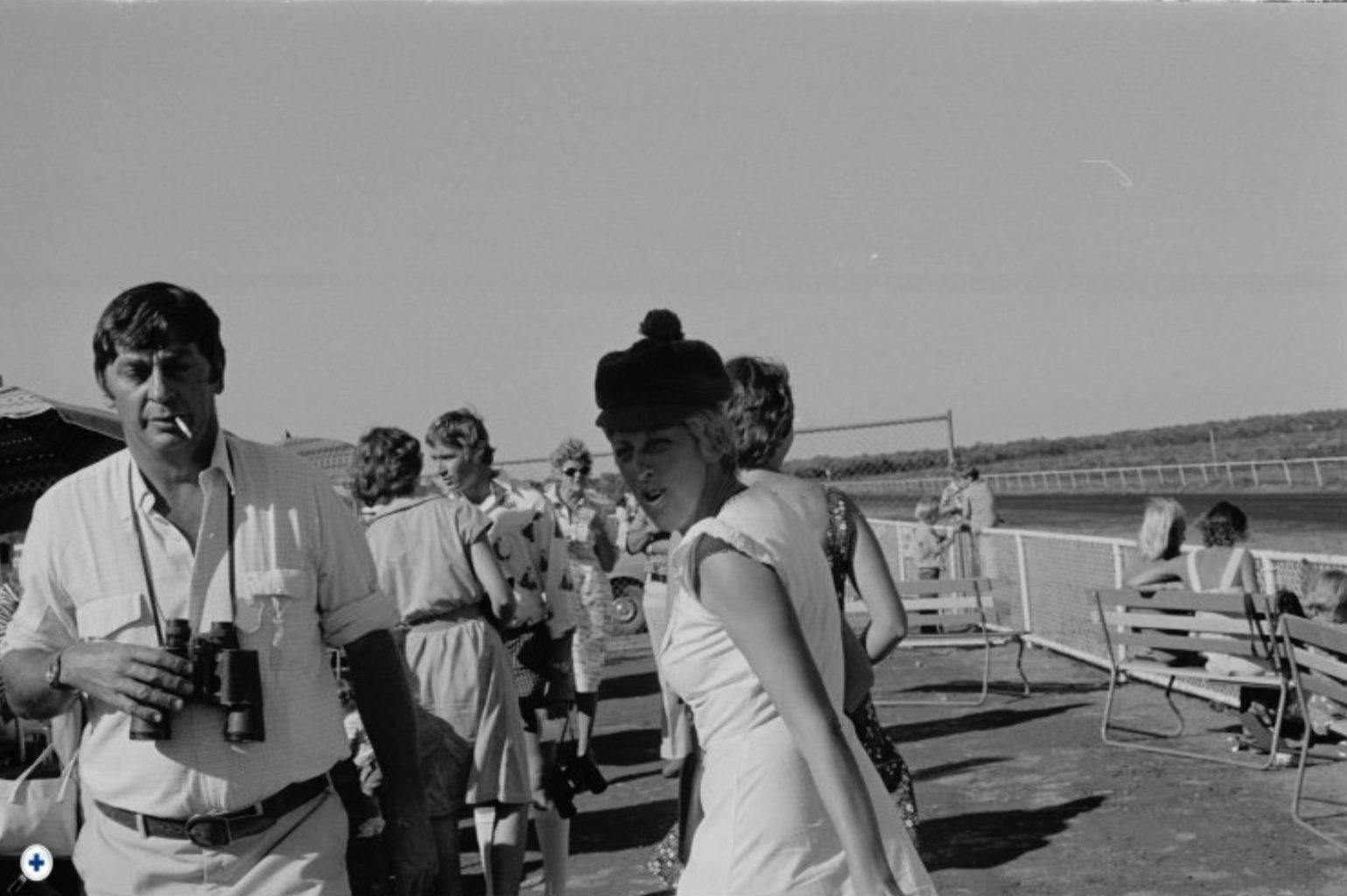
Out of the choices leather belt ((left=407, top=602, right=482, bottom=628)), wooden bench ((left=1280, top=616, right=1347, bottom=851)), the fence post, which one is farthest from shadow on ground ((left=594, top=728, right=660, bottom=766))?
leather belt ((left=407, top=602, right=482, bottom=628))

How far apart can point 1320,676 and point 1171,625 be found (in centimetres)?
194

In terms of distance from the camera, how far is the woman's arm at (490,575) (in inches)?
222

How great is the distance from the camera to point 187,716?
2973 mm

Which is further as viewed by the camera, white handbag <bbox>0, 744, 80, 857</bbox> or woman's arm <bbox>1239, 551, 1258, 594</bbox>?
woman's arm <bbox>1239, 551, 1258, 594</bbox>

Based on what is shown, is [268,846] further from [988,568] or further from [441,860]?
[988,568]

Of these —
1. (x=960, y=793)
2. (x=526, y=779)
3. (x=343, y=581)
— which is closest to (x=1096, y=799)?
(x=960, y=793)

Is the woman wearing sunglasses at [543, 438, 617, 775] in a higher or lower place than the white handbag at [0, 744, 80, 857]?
higher

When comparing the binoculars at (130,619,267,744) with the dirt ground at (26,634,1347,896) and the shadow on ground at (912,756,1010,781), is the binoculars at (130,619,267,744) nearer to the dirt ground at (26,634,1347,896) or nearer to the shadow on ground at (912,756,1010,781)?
the dirt ground at (26,634,1347,896)

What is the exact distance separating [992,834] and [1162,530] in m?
3.26

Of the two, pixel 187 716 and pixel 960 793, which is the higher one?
pixel 187 716

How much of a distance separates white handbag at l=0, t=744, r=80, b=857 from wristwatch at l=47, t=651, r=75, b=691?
0.88 metres

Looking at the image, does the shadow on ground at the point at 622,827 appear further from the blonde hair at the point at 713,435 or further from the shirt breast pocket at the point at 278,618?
the blonde hair at the point at 713,435

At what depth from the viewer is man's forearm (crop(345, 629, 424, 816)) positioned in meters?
3.24

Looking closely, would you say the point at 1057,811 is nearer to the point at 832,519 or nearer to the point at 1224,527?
the point at 1224,527
